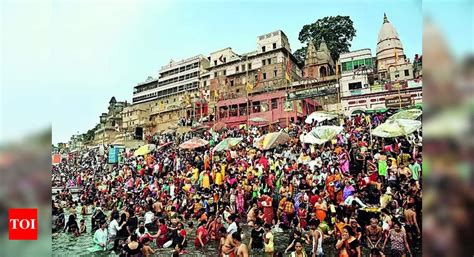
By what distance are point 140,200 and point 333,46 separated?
8091 mm

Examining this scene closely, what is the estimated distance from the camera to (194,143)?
35.3 feet

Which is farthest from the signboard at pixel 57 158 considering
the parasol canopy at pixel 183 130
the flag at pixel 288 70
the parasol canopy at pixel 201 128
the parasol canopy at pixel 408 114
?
the parasol canopy at pixel 408 114

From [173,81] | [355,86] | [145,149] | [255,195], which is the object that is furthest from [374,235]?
[173,81]

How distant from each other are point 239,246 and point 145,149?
220 inches

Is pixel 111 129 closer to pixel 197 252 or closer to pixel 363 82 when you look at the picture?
pixel 197 252

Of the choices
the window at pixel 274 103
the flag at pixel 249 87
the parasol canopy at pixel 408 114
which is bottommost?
the parasol canopy at pixel 408 114

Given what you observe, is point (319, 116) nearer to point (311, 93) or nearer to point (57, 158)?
point (311, 93)

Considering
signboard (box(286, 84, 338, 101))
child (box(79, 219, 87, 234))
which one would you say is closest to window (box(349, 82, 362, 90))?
signboard (box(286, 84, 338, 101))

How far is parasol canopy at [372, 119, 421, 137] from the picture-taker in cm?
739

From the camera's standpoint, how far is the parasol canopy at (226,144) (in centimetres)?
1007

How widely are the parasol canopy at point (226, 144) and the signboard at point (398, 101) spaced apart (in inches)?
154
